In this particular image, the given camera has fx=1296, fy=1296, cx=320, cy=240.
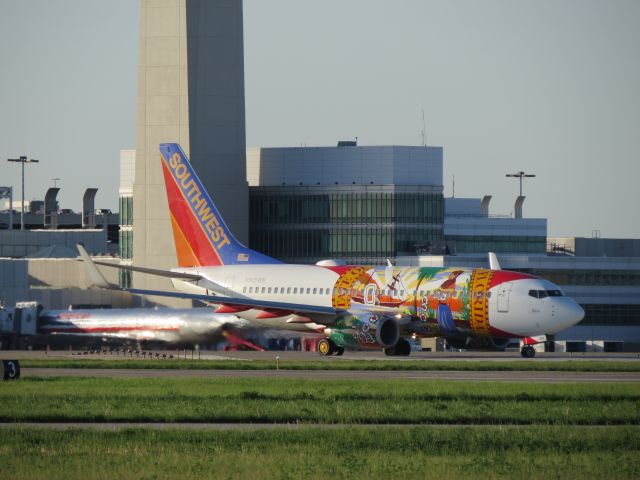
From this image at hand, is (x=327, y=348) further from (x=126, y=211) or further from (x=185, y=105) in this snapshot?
(x=126, y=211)

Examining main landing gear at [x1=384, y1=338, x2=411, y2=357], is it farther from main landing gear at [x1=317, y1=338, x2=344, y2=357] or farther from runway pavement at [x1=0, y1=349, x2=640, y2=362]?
main landing gear at [x1=317, y1=338, x2=344, y2=357]

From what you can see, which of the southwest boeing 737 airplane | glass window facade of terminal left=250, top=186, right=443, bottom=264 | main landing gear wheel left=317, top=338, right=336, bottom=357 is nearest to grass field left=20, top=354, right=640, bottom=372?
the southwest boeing 737 airplane

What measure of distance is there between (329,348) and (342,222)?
202 feet

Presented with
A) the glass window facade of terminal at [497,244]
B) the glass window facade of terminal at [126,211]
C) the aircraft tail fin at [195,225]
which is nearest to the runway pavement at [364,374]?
the aircraft tail fin at [195,225]

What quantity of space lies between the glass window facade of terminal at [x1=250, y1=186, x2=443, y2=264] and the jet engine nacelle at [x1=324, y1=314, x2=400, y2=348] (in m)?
62.7

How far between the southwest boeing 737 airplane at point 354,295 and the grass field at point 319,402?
68.3ft

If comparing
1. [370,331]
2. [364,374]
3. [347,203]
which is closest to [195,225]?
[370,331]

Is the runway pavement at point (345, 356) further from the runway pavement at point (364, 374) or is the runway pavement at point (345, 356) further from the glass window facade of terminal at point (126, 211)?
the glass window facade of terminal at point (126, 211)

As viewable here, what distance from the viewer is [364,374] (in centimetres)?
5872

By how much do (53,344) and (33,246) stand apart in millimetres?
67504

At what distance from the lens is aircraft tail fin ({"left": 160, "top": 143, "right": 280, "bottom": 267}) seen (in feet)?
286

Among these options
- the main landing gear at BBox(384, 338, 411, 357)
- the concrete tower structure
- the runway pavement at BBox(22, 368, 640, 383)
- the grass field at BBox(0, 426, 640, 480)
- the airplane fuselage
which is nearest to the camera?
the grass field at BBox(0, 426, 640, 480)

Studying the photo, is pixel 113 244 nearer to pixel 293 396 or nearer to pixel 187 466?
pixel 293 396

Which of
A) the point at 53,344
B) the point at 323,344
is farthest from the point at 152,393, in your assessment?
the point at 53,344
